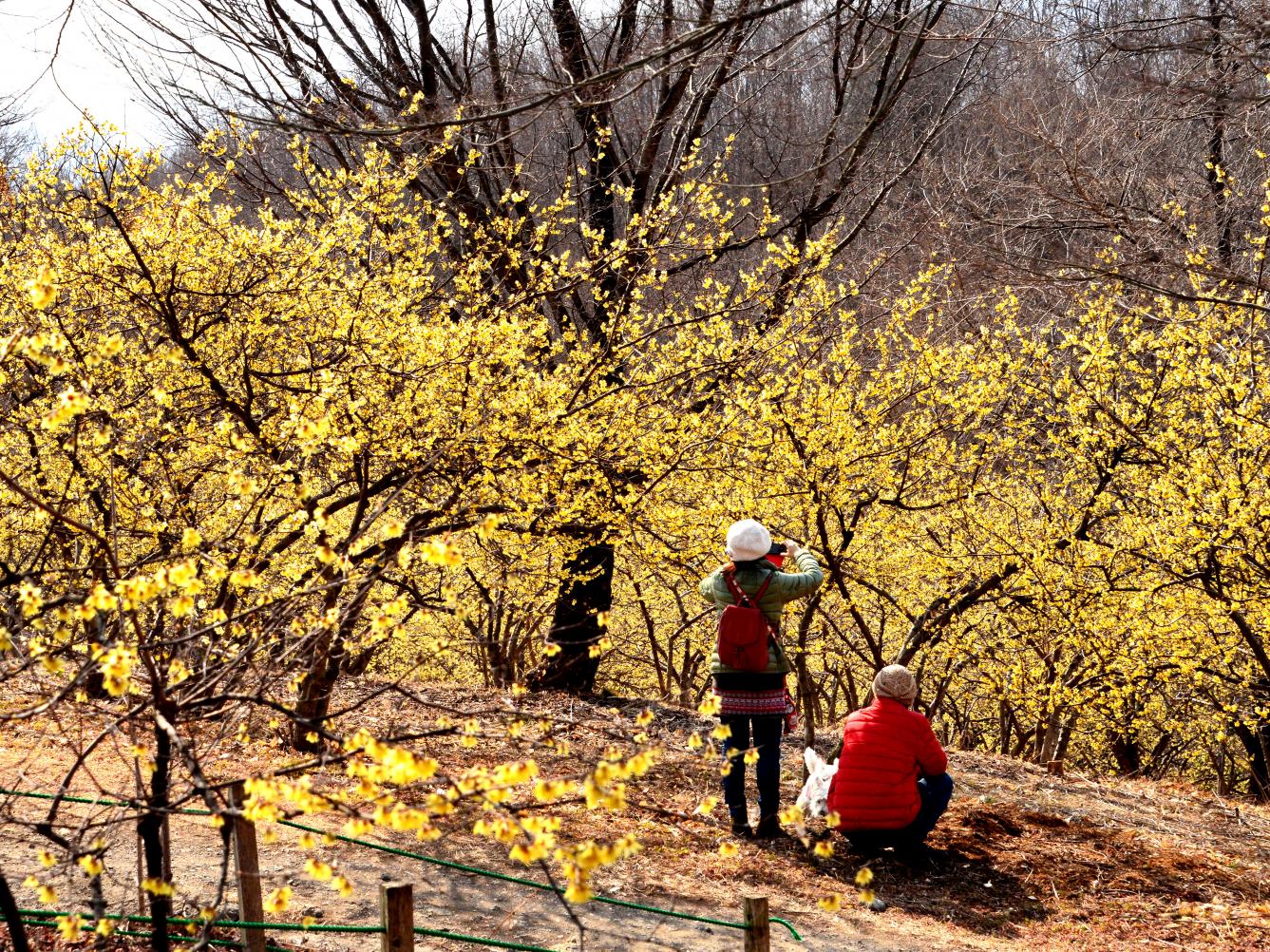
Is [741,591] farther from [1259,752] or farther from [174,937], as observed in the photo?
[1259,752]

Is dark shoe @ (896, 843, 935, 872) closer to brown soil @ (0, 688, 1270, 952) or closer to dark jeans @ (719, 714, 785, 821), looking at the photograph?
brown soil @ (0, 688, 1270, 952)

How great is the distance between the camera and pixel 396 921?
304 centimetres

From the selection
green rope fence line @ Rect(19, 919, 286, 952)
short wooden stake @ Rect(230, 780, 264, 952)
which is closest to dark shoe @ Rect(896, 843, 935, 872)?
green rope fence line @ Rect(19, 919, 286, 952)

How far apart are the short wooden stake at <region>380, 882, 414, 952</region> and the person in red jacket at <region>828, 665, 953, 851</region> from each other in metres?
2.65

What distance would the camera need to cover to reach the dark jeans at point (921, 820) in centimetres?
524

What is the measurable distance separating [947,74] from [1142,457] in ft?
39.7

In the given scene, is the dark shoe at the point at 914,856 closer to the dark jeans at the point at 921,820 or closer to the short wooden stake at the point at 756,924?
the dark jeans at the point at 921,820

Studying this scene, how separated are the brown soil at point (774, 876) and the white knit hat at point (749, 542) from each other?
1.01 metres

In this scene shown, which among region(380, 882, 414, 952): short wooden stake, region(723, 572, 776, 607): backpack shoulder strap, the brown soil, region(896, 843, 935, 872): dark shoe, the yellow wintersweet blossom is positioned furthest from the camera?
region(896, 843, 935, 872): dark shoe

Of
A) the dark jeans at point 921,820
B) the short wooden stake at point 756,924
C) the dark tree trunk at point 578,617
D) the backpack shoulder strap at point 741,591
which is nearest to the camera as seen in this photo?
the short wooden stake at point 756,924

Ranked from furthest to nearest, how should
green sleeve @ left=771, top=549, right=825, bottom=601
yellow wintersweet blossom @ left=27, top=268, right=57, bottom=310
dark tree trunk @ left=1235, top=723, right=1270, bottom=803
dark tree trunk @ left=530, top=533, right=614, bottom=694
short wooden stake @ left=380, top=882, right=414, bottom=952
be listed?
dark tree trunk @ left=1235, top=723, right=1270, bottom=803 → dark tree trunk @ left=530, top=533, right=614, bottom=694 → green sleeve @ left=771, top=549, right=825, bottom=601 → short wooden stake @ left=380, top=882, right=414, bottom=952 → yellow wintersweet blossom @ left=27, top=268, right=57, bottom=310

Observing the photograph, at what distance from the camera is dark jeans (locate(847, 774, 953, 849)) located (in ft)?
17.2

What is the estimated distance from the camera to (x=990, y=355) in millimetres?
8406

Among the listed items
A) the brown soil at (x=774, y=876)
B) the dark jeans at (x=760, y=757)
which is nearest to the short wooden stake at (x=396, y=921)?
the brown soil at (x=774, y=876)
